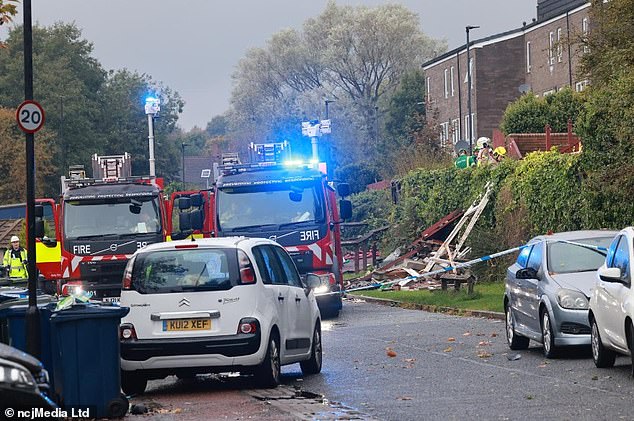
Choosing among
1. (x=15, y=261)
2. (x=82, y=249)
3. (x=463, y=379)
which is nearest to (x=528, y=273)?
(x=463, y=379)

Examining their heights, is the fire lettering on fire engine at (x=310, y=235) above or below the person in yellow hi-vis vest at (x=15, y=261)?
above

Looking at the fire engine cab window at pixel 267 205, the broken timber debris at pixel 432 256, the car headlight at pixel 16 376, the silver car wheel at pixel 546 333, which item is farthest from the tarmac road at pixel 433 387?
the broken timber debris at pixel 432 256

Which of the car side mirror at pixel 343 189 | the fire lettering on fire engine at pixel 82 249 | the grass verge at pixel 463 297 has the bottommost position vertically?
the grass verge at pixel 463 297

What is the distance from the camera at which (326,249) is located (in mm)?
28672

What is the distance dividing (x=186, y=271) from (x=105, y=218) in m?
Result: 13.3

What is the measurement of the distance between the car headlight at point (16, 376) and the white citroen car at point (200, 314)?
6.42 m

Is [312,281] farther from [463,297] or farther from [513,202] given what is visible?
[513,202]

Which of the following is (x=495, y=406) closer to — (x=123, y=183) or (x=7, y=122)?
(x=123, y=183)

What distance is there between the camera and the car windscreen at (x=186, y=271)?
15781mm

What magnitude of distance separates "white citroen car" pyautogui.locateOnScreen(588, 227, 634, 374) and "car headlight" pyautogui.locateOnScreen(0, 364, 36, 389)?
7691 millimetres

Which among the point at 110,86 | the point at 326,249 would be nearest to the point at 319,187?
the point at 326,249

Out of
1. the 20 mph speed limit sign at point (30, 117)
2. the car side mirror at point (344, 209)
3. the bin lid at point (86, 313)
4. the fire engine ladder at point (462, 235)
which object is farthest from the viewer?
the fire engine ladder at point (462, 235)

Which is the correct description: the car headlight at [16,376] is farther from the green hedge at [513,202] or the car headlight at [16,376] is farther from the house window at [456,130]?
the house window at [456,130]

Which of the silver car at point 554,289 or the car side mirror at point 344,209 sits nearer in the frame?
the silver car at point 554,289
